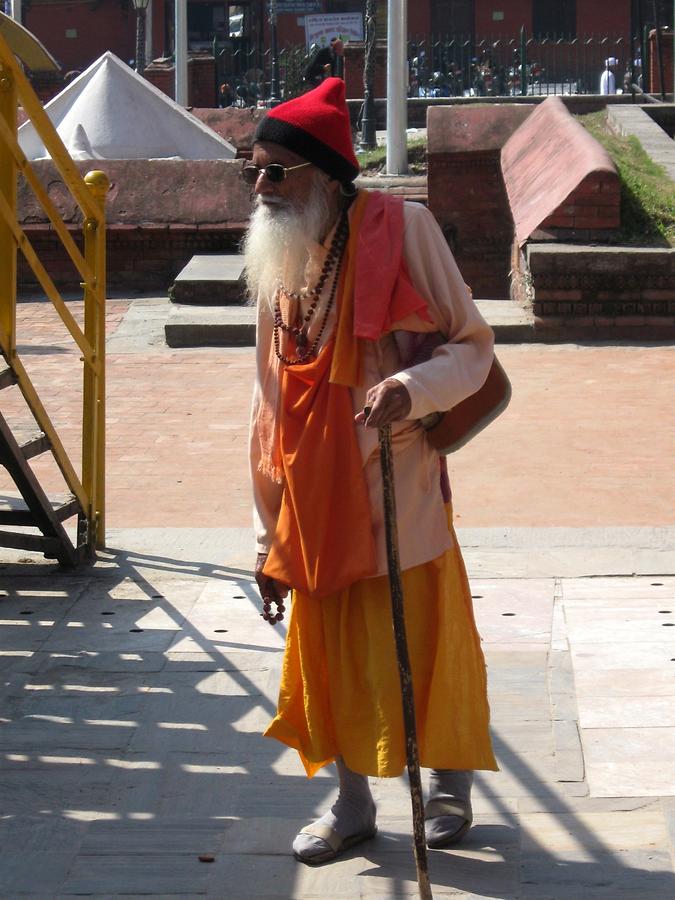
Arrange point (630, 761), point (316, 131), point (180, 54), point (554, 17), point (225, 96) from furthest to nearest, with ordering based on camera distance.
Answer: point (554, 17) < point (225, 96) < point (180, 54) < point (630, 761) < point (316, 131)

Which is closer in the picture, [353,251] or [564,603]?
[353,251]

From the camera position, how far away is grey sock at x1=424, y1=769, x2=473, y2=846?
3357 mm

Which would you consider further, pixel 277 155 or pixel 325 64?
pixel 325 64

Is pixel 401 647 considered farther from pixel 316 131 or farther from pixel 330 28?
pixel 330 28

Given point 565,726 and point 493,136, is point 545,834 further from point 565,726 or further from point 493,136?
point 493,136

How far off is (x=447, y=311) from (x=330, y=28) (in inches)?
1240

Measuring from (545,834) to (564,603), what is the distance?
5.88 feet

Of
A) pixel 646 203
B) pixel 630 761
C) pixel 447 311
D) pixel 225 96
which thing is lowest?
pixel 225 96

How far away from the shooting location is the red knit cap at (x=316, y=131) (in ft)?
10.4

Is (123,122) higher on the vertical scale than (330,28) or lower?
lower

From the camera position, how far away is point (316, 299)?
3.27m

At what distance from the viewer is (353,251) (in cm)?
321

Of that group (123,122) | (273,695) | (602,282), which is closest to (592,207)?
(602,282)

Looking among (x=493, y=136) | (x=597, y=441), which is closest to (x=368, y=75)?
(x=493, y=136)
